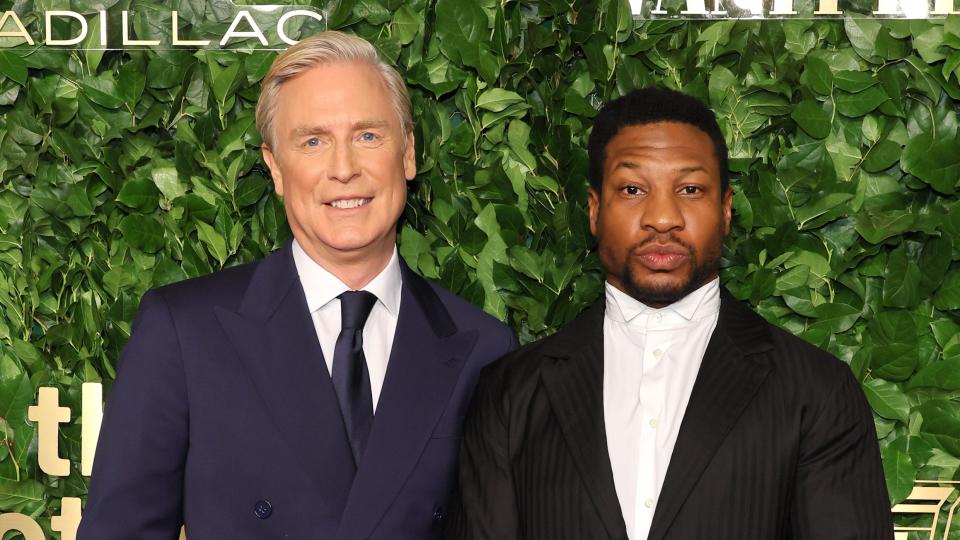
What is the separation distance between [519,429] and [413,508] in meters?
0.21

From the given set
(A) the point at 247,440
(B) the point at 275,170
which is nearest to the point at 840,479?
(A) the point at 247,440

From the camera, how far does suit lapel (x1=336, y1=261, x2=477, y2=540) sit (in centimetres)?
163

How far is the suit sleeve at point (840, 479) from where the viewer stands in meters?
1.48

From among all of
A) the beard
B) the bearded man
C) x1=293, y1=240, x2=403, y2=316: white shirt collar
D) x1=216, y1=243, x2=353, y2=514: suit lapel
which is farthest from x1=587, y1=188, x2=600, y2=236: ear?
x1=216, y1=243, x2=353, y2=514: suit lapel

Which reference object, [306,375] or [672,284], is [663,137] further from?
[306,375]

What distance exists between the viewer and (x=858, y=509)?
1.48 m

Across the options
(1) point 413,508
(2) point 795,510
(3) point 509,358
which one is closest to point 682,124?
(3) point 509,358

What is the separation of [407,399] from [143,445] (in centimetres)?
39

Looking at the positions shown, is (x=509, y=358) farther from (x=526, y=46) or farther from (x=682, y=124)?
(x=526, y=46)

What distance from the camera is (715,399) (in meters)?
1.55

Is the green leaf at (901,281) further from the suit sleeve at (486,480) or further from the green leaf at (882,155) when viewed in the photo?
the suit sleeve at (486,480)

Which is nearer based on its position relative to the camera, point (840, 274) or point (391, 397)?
point (391, 397)

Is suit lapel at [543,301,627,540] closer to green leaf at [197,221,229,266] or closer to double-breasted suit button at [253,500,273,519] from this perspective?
double-breasted suit button at [253,500,273,519]

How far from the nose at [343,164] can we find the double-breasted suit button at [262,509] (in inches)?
19.2
